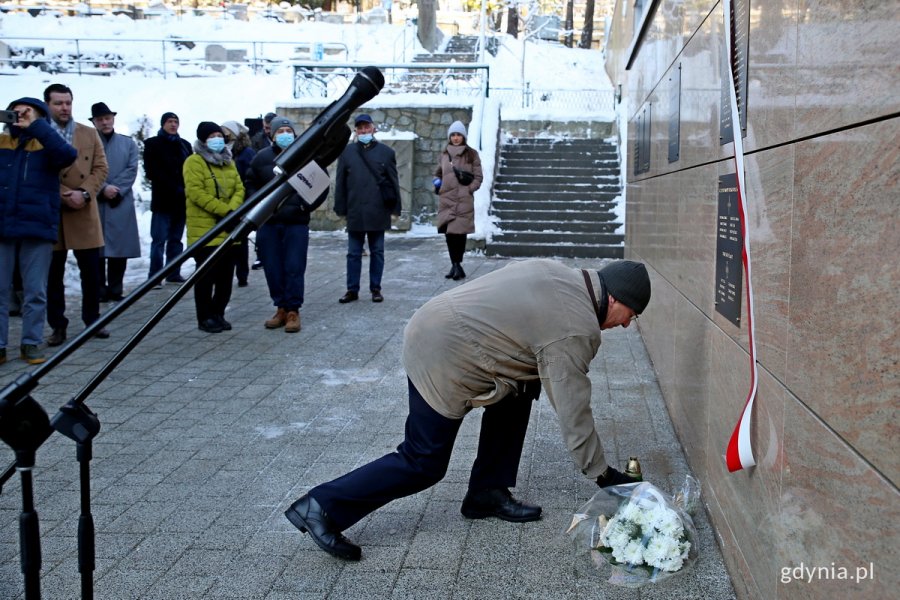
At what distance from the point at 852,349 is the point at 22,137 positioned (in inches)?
243

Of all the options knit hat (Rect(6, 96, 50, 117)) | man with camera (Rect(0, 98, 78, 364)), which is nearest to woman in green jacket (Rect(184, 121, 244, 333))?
man with camera (Rect(0, 98, 78, 364))

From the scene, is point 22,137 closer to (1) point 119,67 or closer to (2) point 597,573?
(2) point 597,573

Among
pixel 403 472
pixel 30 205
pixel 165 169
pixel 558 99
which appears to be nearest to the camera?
pixel 403 472

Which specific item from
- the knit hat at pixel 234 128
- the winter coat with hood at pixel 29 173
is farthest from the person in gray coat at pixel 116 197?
the winter coat with hood at pixel 29 173

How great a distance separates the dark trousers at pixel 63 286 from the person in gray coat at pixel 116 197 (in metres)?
1.53

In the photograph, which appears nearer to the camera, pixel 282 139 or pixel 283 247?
pixel 282 139

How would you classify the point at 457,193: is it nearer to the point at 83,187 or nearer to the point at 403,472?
the point at 83,187

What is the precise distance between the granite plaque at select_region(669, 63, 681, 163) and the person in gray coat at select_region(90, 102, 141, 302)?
6031 mm

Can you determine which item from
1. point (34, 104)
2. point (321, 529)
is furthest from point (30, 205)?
point (321, 529)

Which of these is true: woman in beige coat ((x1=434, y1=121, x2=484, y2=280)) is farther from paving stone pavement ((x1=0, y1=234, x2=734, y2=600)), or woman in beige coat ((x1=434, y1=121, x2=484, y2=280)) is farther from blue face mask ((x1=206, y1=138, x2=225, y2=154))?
blue face mask ((x1=206, y1=138, x2=225, y2=154))

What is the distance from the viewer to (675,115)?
17.6ft

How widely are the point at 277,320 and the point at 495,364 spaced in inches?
203

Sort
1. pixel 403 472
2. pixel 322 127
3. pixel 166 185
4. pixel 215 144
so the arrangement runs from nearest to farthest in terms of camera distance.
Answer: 1. pixel 322 127
2. pixel 403 472
3. pixel 215 144
4. pixel 166 185

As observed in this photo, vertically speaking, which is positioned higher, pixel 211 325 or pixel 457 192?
pixel 457 192
